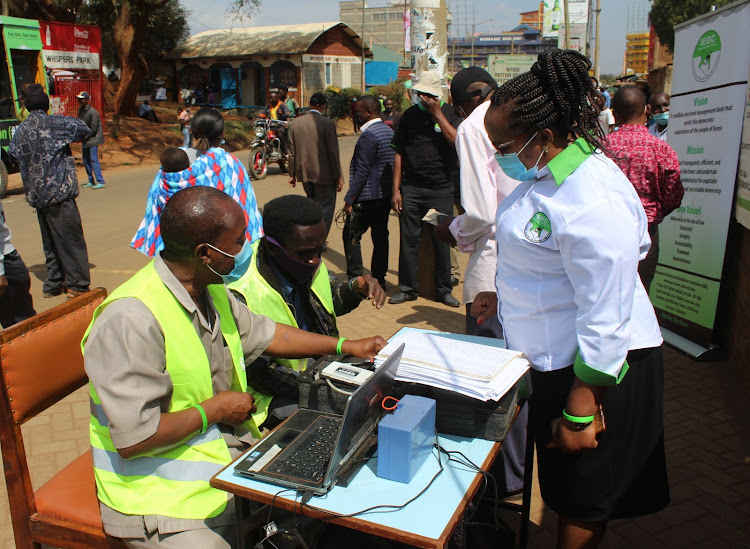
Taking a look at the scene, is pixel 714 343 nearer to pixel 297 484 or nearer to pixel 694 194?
pixel 694 194

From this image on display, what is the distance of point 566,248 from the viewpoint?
71.2 inches

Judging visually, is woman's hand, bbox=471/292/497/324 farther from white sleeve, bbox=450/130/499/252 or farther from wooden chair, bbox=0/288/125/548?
wooden chair, bbox=0/288/125/548

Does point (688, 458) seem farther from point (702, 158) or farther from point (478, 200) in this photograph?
point (702, 158)

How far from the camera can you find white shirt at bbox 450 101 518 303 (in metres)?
3.49

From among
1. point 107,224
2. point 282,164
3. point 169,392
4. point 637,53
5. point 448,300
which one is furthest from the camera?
point 637,53

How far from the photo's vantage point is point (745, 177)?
4.22 meters

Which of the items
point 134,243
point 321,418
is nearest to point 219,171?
point 134,243

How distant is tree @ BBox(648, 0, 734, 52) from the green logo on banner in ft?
122

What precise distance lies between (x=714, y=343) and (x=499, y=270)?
3691 mm

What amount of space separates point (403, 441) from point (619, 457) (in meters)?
0.78

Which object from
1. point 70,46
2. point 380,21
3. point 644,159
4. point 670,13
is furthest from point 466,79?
point 380,21

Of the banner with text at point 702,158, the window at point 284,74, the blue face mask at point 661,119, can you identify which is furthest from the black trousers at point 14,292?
the window at point 284,74

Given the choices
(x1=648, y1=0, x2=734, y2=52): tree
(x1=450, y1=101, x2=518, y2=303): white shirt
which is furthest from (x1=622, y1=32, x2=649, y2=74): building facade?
(x1=450, y1=101, x2=518, y2=303): white shirt

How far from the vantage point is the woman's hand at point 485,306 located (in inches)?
102
